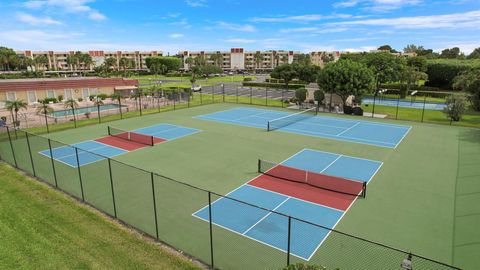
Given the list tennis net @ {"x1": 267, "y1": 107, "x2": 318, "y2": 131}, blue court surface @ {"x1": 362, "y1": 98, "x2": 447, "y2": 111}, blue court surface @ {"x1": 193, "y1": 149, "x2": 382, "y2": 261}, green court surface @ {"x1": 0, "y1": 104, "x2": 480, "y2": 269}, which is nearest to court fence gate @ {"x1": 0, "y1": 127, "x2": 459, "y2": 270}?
green court surface @ {"x1": 0, "y1": 104, "x2": 480, "y2": 269}

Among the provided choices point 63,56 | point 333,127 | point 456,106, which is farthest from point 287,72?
point 63,56

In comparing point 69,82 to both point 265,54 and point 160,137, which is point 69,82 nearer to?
point 160,137

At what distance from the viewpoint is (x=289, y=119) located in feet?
108

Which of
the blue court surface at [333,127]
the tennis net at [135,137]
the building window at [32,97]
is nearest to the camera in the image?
the tennis net at [135,137]

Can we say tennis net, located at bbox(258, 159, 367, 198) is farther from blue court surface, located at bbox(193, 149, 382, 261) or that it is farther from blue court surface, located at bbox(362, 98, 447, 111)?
blue court surface, located at bbox(362, 98, 447, 111)

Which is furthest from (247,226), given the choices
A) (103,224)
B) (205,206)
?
(103,224)

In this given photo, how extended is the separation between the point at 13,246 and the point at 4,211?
3260mm

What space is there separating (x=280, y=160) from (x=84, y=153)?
13.1 m

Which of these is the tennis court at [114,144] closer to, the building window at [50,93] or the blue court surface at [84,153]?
the blue court surface at [84,153]

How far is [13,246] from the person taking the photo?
991cm

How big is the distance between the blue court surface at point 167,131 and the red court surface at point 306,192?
11.3 metres

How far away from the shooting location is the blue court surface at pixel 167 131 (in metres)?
25.5

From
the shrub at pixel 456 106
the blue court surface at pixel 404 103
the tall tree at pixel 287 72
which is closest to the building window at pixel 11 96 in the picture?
the tall tree at pixel 287 72

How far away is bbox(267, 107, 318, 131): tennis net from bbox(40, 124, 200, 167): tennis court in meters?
7.36
